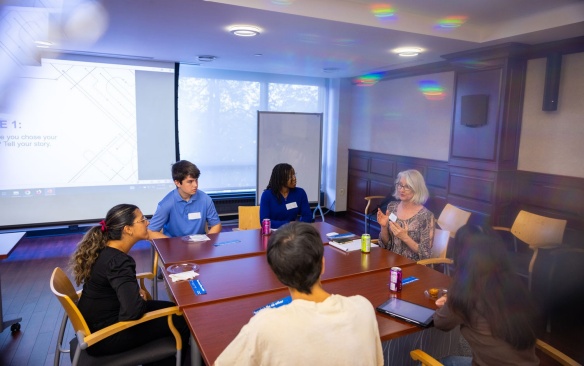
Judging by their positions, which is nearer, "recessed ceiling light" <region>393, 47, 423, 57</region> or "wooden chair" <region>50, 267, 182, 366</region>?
"wooden chair" <region>50, 267, 182, 366</region>

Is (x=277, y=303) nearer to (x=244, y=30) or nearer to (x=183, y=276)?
(x=183, y=276)

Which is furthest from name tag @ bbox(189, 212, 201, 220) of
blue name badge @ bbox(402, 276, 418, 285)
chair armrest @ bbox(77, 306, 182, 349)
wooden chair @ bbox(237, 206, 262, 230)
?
blue name badge @ bbox(402, 276, 418, 285)

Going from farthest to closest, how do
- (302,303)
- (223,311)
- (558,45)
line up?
(558,45)
(223,311)
(302,303)

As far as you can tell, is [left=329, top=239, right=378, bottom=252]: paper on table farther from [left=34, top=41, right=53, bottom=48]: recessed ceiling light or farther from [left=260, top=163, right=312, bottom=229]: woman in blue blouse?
[left=34, top=41, right=53, bottom=48]: recessed ceiling light

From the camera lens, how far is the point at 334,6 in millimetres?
3156

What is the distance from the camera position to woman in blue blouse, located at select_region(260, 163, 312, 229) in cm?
365

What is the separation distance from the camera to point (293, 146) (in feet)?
20.8

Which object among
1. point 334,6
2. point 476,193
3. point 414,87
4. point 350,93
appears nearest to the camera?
point 334,6

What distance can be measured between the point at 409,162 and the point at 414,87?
44.3 inches

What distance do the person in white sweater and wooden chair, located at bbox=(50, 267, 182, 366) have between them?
0.84 meters

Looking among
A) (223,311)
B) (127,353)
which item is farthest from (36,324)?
(223,311)

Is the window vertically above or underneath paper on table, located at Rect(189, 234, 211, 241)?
above

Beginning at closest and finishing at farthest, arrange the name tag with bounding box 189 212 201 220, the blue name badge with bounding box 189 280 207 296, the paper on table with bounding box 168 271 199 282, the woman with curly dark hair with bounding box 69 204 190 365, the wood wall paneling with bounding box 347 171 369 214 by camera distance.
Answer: the woman with curly dark hair with bounding box 69 204 190 365 < the blue name badge with bounding box 189 280 207 296 < the paper on table with bounding box 168 271 199 282 < the name tag with bounding box 189 212 201 220 < the wood wall paneling with bounding box 347 171 369 214

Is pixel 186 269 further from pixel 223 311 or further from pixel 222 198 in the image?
pixel 222 198
